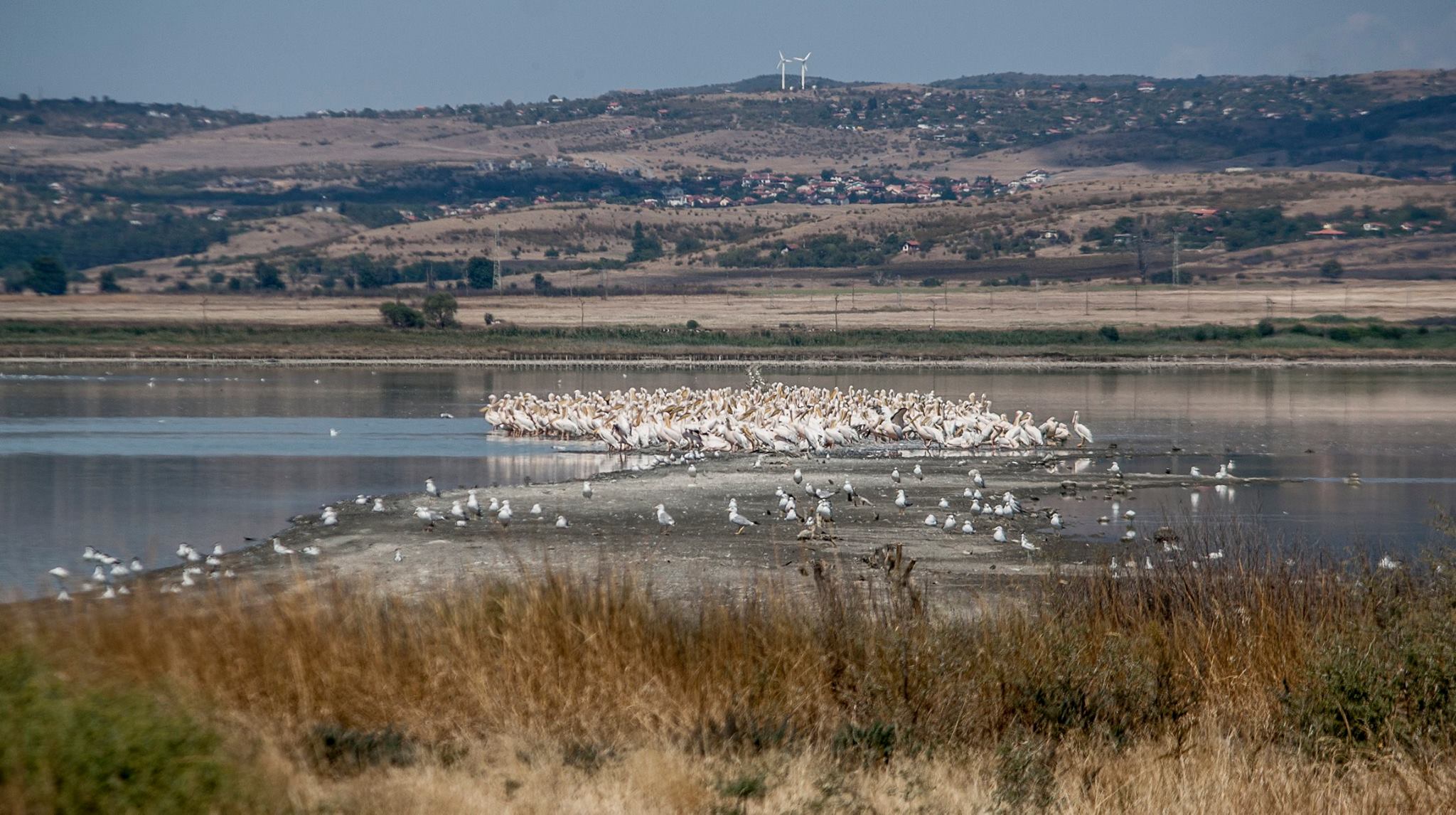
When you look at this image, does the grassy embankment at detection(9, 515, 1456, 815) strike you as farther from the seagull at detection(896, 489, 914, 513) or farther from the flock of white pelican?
the flock of white pelican

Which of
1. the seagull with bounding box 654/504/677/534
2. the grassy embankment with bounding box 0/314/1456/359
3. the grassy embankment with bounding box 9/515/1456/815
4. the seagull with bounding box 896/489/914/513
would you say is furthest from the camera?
the grassy embankment with bounding box 0/314/1456/359

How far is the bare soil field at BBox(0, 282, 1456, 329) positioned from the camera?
73.8 meters

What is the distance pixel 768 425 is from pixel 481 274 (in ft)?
268

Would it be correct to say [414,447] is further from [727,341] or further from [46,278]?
[46,278]

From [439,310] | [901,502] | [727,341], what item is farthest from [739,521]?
[439,310]

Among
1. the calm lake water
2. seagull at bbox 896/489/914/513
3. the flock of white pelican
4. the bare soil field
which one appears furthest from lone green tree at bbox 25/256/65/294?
seagull at bbox 896/489/914/513

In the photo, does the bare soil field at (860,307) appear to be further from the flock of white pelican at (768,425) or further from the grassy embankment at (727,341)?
the flock of white pelican at (768,425)


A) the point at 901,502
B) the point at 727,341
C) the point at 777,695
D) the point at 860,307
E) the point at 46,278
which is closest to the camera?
the point at 777,695

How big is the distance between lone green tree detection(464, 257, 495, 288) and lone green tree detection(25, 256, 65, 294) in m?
26.1

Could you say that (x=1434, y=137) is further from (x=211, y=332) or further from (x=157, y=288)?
(x=211, y=332)

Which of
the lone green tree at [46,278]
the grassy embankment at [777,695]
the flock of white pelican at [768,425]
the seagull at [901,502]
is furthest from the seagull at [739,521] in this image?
the lone green tree at [46,278]

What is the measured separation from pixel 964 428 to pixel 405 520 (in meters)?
13.0

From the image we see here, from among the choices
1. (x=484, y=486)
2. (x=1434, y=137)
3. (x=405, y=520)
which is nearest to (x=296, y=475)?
(x=484, y=486)

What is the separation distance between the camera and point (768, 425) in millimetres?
26562
